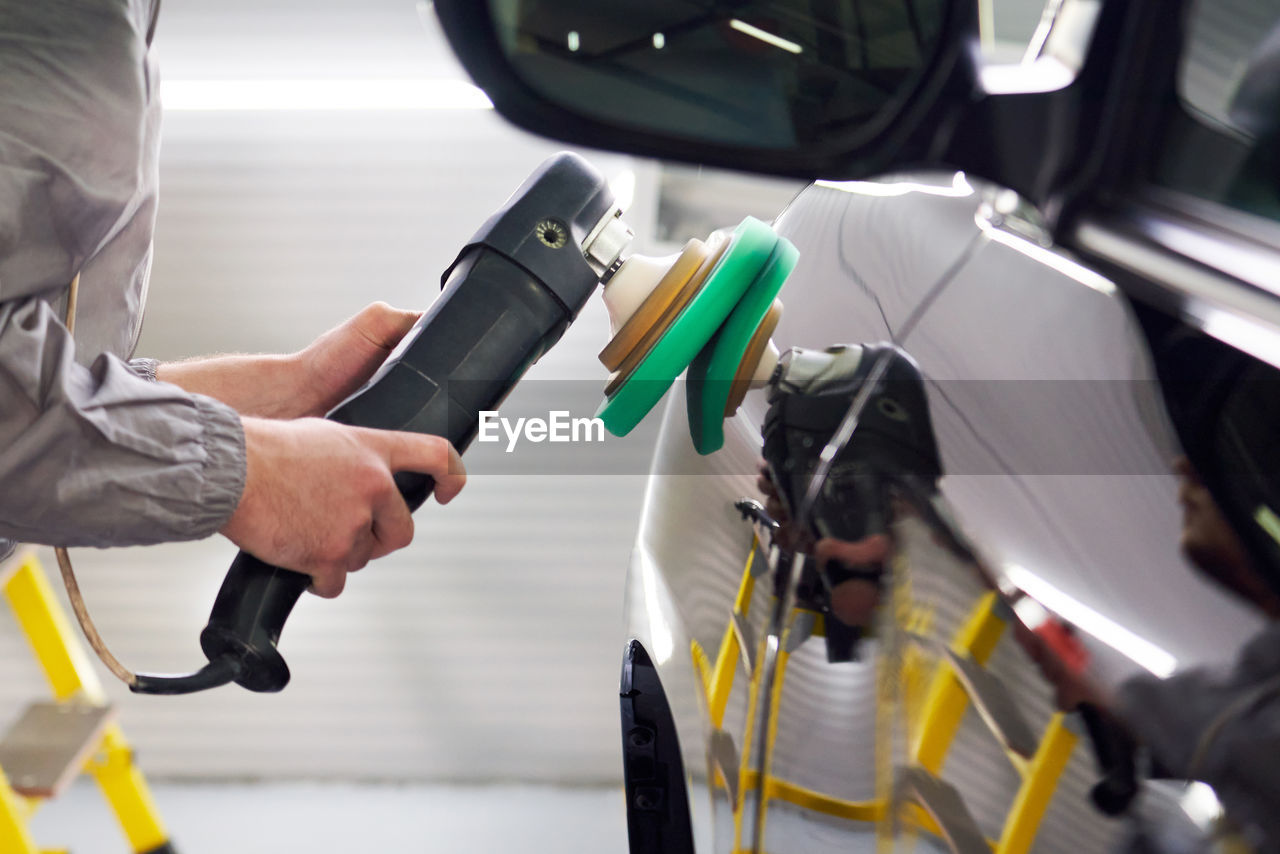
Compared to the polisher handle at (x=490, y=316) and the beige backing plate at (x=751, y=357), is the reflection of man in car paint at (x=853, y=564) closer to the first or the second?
the beige backing plate at (x=751, y=357)

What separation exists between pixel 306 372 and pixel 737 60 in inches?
25.5

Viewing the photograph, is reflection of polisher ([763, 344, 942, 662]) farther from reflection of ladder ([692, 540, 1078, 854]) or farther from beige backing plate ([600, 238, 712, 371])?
beige backing plate ([600, 238, 712, 371])

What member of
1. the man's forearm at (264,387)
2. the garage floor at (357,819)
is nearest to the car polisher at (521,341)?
the man's forearm at (264,387)

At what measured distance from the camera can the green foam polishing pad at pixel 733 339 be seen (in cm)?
66

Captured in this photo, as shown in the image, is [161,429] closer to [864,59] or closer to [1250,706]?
[864,59]

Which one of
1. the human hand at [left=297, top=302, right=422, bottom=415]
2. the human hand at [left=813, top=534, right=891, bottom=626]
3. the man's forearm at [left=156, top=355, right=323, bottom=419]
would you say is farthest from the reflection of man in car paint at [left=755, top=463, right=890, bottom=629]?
the man's forearm at [left=156, top=355, right=323, bottom=419]

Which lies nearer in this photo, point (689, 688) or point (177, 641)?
point (689, 688)

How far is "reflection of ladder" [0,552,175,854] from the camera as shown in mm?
1756

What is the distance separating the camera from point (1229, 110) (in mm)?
545

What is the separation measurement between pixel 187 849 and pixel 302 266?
Answer: 4.41 feet

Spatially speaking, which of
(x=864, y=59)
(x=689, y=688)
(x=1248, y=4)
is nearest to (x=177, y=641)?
(x=689, y=688)

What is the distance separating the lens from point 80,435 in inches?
28.0

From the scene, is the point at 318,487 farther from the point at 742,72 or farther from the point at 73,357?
the point at 742,72

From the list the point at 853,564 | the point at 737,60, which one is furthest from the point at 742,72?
the point at 853,564
